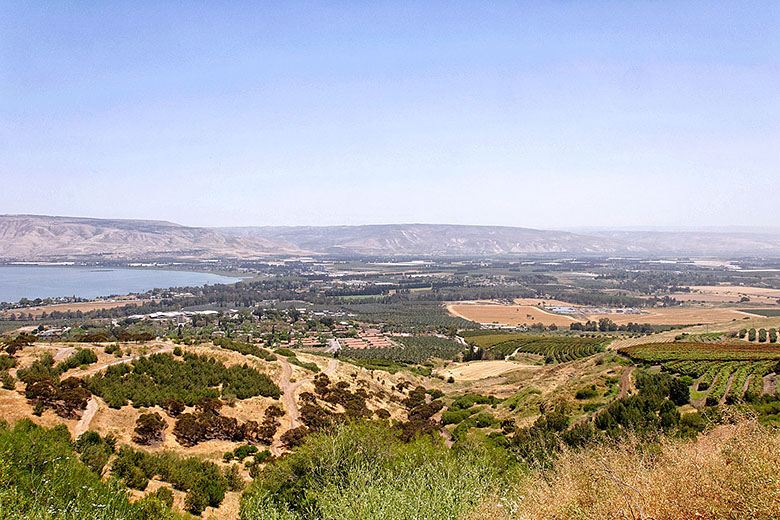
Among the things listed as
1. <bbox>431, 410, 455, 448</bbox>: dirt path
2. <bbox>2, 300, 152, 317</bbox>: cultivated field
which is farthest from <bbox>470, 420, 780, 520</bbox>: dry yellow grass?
<bbox>2, 300, 152, 317</bbox>: cultivated field

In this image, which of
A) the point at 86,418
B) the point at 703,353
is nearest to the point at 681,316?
the point at 703,353

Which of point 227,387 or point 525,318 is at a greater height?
point 227,387

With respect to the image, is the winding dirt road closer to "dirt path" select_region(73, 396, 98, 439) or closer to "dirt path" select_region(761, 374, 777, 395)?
"dirt path" select_region(73, 396, 98, 439)

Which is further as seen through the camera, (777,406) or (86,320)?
(86,320)

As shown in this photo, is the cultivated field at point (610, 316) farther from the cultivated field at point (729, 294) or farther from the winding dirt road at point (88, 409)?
the winding dirt road at point (88, 409)

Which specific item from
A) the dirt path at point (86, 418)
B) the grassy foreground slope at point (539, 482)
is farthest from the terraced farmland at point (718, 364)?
the dirt path at point (86, 418)

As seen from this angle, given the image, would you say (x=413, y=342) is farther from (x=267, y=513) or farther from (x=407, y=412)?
(x=267, y=513)

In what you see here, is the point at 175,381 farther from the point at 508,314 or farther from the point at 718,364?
the point at 508,314

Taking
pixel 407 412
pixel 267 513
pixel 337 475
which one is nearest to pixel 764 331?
pixel 407 412
